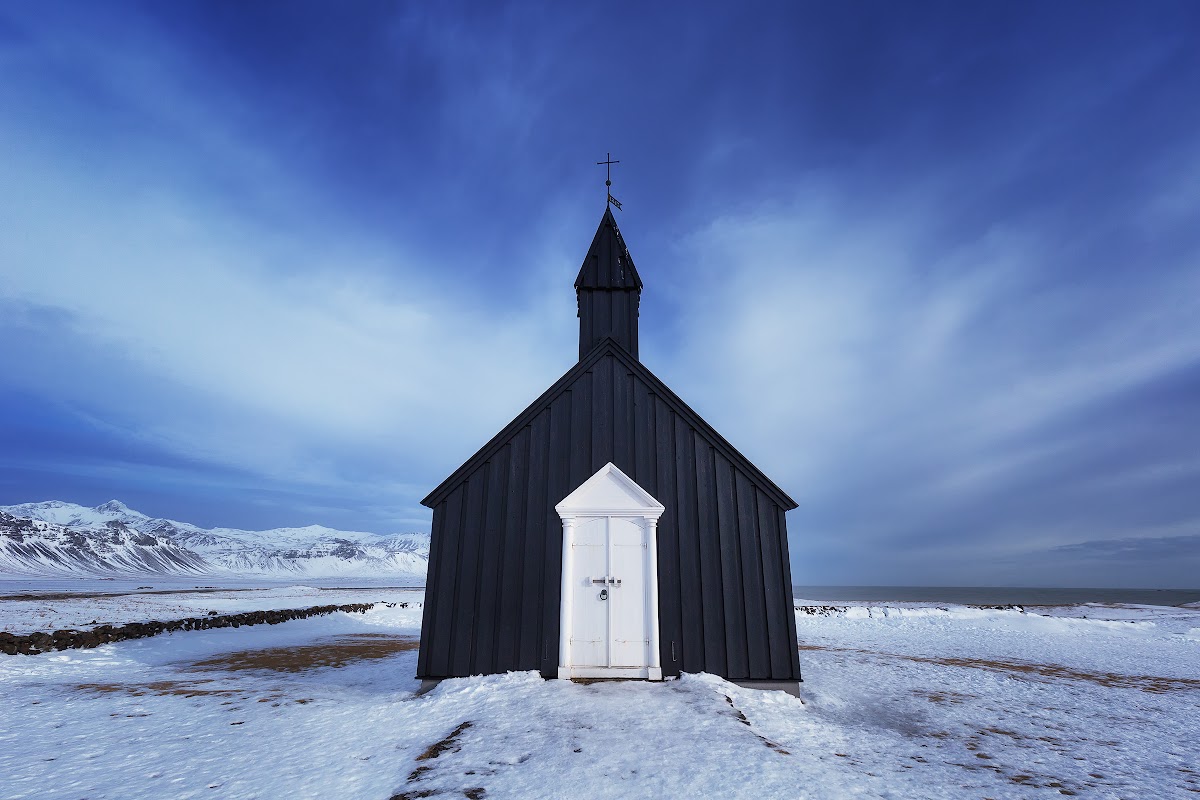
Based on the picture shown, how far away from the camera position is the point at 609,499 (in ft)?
34.6

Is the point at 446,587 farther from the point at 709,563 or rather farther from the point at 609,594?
the point at 709,563

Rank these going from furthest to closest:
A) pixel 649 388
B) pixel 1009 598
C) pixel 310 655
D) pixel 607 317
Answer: pixel 1009 598
pixel 310 655
pixel 607 317
pixel 649 388

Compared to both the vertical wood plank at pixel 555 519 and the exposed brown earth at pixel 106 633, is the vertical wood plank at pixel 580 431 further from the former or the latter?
the exposed brown earth at pixel 106 633

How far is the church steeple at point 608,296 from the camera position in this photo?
12.9 metres

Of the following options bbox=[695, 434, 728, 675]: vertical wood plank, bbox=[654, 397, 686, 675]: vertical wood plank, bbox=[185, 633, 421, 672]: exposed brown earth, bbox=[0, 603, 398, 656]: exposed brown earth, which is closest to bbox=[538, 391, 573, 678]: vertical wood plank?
bbox=[654, 397, 686, 675]: vertical wood plank

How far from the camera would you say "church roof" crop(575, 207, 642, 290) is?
13.2 metres

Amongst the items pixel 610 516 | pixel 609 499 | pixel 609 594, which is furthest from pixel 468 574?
pixel 609 499

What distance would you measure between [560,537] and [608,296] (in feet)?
19.3

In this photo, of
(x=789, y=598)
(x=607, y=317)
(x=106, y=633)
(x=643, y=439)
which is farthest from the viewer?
(x=106, y=633)

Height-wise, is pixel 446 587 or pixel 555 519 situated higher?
pixel 555 519

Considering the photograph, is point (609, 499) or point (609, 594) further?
point (609, 499)

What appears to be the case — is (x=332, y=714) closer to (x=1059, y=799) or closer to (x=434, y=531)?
(x=434, y=531)

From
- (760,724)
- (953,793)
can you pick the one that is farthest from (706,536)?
(953,793)

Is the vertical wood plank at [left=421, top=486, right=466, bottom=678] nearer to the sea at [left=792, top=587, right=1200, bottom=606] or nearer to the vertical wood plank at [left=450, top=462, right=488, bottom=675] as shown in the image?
the vertical wood plank at [left=450, top=462, right=488, bottom=675]
